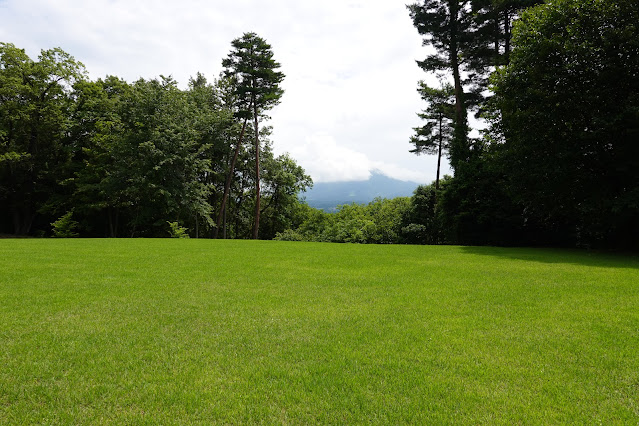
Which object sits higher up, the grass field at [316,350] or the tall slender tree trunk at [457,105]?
the tall slender tree trunk at [457,105]

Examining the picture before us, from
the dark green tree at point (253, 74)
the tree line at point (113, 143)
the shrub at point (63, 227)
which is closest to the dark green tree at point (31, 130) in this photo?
the tree line at point (113, 143)

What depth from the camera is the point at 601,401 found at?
3418 mm

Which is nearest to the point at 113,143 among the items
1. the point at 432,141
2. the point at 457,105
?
the point at 457,105

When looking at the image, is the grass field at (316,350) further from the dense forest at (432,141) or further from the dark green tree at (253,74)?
the dark green tree at (253,74)

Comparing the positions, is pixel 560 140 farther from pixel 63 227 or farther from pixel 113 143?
pixel 63 227

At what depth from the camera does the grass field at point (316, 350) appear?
330cm

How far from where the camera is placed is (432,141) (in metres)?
34.4

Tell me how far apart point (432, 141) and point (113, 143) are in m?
28.6

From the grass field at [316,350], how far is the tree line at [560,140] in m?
9.11

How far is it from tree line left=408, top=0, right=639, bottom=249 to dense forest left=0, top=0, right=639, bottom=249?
7cm

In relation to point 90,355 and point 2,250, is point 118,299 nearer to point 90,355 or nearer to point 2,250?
point 90,355

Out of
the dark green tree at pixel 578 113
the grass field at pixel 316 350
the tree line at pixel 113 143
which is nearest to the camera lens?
the grass field at pixel 316 350

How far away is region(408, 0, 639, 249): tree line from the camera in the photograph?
584 inches

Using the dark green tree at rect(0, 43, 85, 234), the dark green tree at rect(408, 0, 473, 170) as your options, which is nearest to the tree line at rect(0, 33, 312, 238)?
the dark green tree at rect(0, 43, 85, 234)
